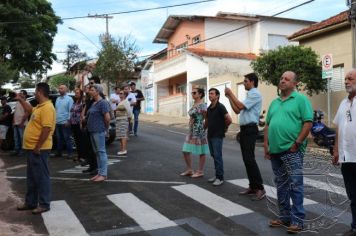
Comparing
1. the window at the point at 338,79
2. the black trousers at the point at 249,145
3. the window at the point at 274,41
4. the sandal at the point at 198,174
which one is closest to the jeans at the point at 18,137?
the sandal at the point at 198,174

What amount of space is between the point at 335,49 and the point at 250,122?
558 inches

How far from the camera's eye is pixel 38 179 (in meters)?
6.91

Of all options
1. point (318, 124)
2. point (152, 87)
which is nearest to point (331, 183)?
point (318, 124)

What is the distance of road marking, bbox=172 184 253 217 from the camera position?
676cm

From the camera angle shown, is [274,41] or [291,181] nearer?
[291,181]

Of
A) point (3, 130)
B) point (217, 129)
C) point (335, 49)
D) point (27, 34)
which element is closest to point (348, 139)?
point (217, 129)

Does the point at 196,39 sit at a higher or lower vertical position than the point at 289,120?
higher

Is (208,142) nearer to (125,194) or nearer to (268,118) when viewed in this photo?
(125,194)

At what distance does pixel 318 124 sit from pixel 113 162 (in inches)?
245

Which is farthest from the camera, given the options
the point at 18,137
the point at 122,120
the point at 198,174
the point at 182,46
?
A: the point at 182,46

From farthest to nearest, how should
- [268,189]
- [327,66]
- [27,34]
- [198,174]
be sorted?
[27,34]
[327,66]
[198,174]
[268,189]

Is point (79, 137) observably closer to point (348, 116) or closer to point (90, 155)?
point (90, 155)

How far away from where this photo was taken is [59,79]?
6856 centimetres

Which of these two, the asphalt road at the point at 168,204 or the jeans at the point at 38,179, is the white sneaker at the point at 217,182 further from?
the jeans at the point at 38,179
